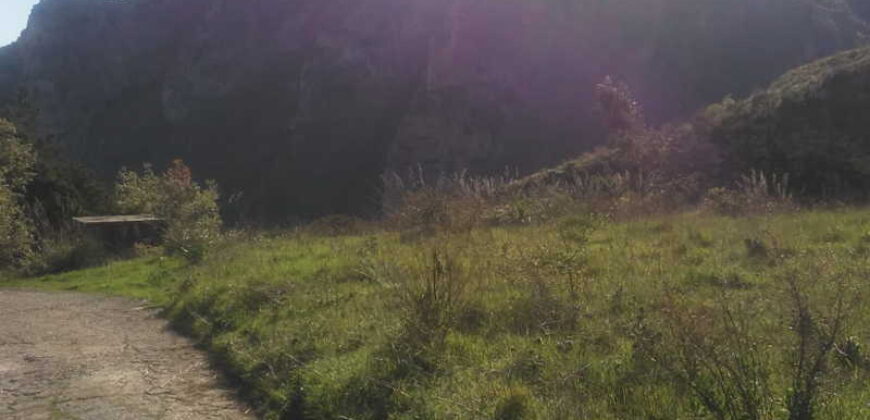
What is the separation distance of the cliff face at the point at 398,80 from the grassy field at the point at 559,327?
45964 mm

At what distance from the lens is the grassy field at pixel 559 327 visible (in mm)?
4031

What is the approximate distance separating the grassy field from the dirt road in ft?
1.03

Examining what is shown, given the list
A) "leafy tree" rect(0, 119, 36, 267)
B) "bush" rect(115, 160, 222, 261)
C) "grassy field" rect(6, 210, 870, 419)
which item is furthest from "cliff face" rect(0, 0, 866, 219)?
"grassy field" rect(6, 210, 870, 419)

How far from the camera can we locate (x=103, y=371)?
20.1ft

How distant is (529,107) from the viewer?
228 ft

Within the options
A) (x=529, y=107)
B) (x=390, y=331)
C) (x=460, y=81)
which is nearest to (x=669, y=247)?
(x=390, y=331)

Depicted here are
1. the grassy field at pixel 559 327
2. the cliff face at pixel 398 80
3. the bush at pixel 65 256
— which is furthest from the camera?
the cliff face at pixel 398 80

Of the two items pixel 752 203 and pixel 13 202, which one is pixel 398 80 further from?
pixel 752 203

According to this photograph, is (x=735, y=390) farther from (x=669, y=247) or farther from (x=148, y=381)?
(x=669, y=247)

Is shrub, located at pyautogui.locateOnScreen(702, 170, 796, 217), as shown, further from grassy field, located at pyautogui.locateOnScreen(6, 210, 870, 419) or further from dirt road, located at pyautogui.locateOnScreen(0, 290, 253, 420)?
dirt road, located at pyautogui.locateOnScreen(0, 290, 253, 420)

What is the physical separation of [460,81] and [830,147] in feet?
172

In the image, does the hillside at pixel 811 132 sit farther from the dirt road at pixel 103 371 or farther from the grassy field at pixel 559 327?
the dirt road at pixel 103 371

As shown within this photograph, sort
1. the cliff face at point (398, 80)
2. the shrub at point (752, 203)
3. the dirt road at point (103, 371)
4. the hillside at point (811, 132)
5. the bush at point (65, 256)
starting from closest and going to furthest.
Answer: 1. the dirt road at point (103, 371)
2. the shrub at point (752, 203)
3. the bush at point (65, 256)
4. the hillside at point (811, 132)
5. the cliff face at point (398, 80)

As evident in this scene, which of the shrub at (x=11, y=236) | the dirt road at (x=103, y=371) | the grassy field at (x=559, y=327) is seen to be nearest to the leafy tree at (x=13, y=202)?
the shrub at (x=11, y=236)
